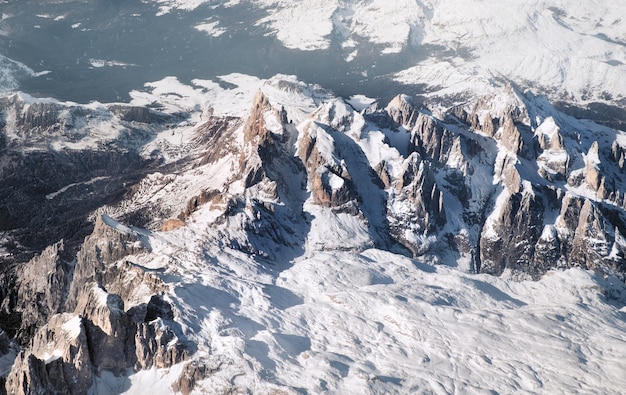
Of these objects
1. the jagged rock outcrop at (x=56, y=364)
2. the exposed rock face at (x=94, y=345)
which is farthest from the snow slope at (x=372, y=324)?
the jagged rock outcrop at (x=56, y=364)

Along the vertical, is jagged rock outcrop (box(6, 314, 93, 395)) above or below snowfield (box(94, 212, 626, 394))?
above

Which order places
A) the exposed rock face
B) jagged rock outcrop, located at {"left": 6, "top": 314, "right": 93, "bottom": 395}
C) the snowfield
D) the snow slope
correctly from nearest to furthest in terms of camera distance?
jagged rock outcrop, located at {"left": 6, "top": 314, "right": 93, "bottom": 395}
the exposed rock face
the snow slope
the snowfield

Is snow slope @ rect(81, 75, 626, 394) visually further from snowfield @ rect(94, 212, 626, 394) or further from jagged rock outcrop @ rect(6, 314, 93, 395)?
jagged rock outcrop @ rect(6, 314, 93, 395)

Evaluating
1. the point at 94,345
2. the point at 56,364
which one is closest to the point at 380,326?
the point at 94,345

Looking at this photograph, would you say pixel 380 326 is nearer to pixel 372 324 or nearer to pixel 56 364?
pixel 372 324

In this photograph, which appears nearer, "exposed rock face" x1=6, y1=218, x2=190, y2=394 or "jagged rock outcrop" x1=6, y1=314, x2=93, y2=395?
"jagged rock outcrop" x1=6, y1=314, x2=93, y2=395

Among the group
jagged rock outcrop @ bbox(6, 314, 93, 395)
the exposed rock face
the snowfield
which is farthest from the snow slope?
jagged rock outcrop @ bbox(6, 314, 93, 395)

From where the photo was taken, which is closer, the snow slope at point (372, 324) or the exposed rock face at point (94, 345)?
the exposed rock face at point (94, 345)

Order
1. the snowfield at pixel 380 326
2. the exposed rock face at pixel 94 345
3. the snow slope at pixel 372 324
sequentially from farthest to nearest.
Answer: the snowfield at pixel 380 326 < the snow slope at pixel 372 324 < the exposed rock face at pixel 94 345

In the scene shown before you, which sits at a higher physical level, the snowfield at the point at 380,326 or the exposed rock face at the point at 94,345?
the exposed rock face at the point at 94,345

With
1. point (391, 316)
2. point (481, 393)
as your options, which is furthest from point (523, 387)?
point (391, 316)

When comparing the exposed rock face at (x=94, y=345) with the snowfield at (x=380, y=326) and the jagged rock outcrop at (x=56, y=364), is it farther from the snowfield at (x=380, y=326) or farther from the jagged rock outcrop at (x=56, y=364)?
the snowfield at (x=380, y=326)
